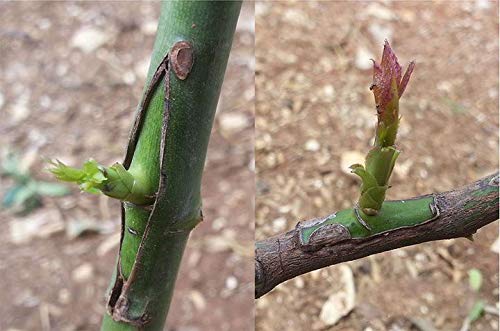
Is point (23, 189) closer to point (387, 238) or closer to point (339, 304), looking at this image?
point (339, 304)

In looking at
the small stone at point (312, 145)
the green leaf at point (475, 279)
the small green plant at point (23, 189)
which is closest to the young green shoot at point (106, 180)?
the green leaf at point (475, 279)

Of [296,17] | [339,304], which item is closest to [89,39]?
[296,17]

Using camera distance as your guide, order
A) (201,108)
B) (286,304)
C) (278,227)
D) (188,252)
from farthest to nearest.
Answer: (188,252) < (278,227) < (286,304) < (201,108)

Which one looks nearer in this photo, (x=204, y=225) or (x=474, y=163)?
(x=474, y=163)

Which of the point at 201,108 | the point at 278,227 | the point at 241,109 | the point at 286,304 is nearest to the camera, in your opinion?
the point at 201,108

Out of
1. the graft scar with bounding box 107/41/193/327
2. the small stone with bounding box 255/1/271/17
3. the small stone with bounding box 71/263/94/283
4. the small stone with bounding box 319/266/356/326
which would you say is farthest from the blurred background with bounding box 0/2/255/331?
the graft scar with bounding box 107/41/193/327

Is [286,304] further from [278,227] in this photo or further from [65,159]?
[65,159]

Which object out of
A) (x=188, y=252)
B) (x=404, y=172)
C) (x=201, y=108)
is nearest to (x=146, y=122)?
(x=201, y=108)

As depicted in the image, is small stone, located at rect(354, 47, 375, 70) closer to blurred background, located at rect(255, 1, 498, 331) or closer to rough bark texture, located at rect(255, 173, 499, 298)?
blurred background, located at rect(255, 1, 498, 331)
